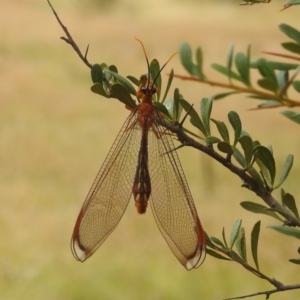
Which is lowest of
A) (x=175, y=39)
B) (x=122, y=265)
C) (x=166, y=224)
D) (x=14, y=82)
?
(x=122, y=265)

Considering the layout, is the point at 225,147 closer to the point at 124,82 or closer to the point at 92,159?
the point at 124,82

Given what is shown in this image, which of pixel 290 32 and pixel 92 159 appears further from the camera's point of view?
pixel 92 159

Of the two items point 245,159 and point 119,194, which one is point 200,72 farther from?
point 119,194

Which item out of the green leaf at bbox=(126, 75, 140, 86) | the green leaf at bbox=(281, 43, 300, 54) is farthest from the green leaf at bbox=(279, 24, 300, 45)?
the green leaf at bbox=(126, 75, 140, 86)

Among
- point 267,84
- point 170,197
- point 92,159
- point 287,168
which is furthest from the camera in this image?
point 92,159

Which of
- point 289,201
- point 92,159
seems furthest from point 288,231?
point 92,159

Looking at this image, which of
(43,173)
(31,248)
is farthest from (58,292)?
(43,173)

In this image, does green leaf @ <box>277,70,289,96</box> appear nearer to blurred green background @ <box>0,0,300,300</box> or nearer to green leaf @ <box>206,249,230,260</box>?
green leaf @ <box>206,249,230,260</box>
